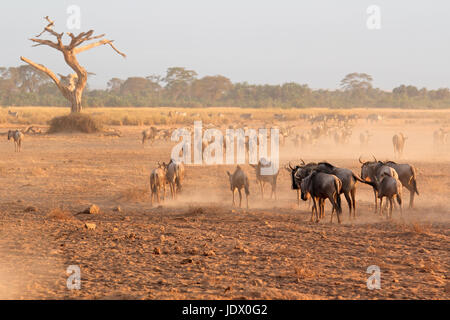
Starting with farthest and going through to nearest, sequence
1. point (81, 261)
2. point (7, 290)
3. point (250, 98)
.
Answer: point (250, 98), point (81, 261), point (7, 290)

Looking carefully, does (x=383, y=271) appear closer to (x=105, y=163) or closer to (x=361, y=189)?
(x=361, y=189)

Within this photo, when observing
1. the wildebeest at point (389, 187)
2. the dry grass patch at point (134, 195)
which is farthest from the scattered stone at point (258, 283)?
the dry grass patch at point (134, 195)

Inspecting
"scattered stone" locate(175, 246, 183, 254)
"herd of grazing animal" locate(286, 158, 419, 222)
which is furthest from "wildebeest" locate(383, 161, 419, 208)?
"scattered stone" locate(175, 246, 183, 254)

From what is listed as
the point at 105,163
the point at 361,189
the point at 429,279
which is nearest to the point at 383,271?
the point at 429,279

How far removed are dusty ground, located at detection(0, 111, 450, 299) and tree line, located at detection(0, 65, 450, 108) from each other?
214 ft

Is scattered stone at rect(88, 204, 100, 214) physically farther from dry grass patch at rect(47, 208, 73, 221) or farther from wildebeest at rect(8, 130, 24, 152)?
wildebeest at rect(8, 130, 24, 152)

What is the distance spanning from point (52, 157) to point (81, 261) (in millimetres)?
16401

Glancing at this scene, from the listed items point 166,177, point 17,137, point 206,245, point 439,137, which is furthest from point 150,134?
point 206,245

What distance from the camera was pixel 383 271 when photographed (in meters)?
7.29

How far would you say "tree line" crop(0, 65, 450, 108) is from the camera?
282 feet

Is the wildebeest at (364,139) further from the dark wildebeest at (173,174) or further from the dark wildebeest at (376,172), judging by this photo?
the dark wildebeest at (173,174)

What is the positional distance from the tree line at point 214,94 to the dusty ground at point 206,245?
6527cm

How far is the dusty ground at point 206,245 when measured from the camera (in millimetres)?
6504
